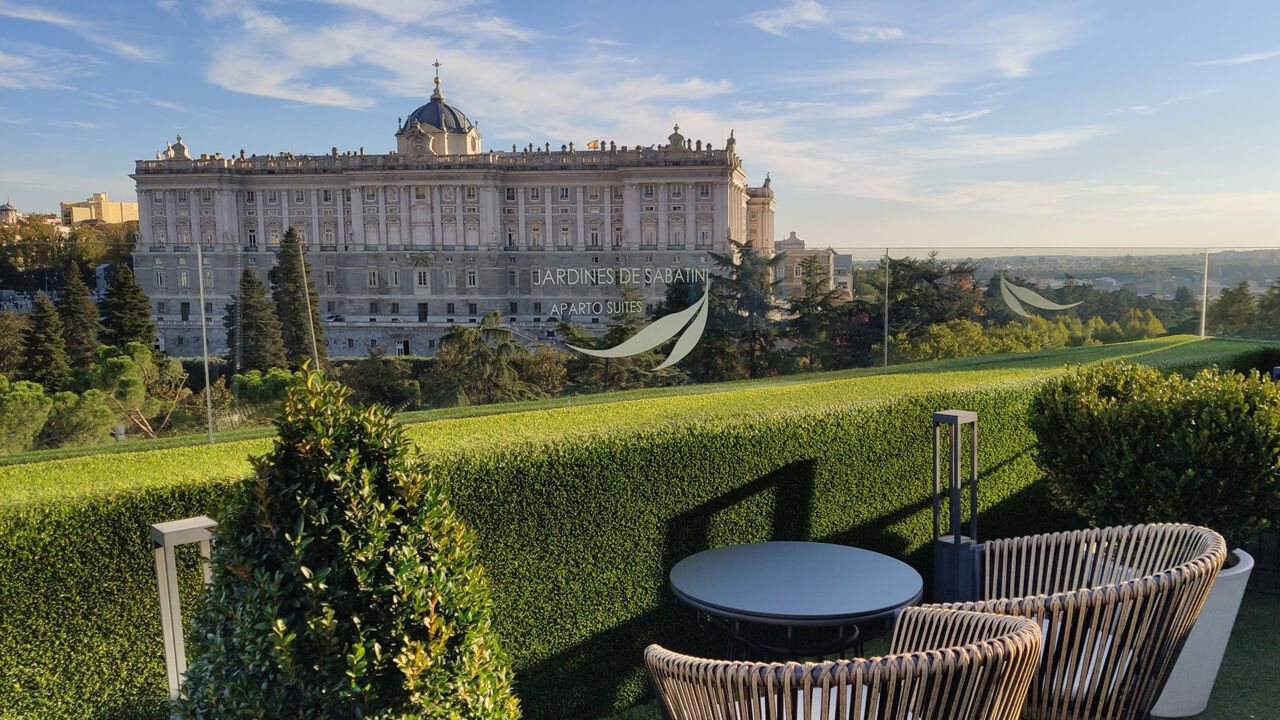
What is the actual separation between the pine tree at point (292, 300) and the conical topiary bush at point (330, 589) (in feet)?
11.7

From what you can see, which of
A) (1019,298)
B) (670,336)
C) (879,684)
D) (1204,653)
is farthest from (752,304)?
(879,684)

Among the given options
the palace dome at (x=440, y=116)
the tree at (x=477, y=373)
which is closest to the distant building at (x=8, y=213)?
the palace dome at (x=440, y=116)

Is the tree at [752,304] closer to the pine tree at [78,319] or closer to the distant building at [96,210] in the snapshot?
the pine tree at [78,319]

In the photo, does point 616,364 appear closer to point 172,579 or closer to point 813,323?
point 813,323

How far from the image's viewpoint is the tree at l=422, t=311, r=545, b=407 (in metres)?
6.39

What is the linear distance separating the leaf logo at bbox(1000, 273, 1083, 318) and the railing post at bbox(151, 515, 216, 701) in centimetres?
683

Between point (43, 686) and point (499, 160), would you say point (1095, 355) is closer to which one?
point (43, 686)

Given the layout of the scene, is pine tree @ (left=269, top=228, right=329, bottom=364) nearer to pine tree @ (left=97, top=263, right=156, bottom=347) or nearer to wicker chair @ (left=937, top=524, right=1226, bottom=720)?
pine tree @ (left=97, top=263, right=156, bottom=347)

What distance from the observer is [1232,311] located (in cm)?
849

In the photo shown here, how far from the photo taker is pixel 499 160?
6222cm

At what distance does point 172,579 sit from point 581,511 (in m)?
1.47

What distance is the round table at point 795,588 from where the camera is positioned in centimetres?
291

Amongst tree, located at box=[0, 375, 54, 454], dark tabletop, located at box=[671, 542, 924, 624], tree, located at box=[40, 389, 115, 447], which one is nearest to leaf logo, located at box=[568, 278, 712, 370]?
dark tabletop, located at box=[671, 542, 924, 624]

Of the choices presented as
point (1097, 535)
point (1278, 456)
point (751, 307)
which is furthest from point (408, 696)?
point (751, 307)
